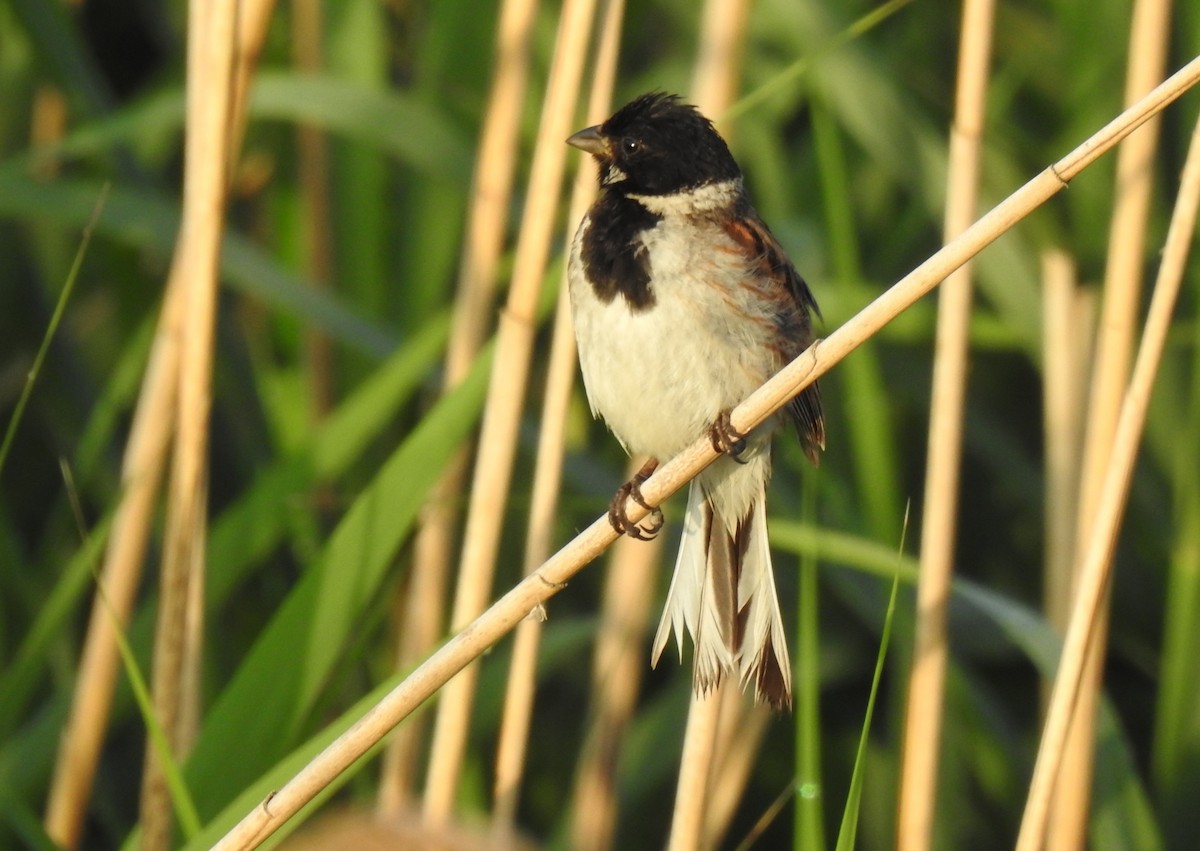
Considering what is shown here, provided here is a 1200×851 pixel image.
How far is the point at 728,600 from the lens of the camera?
89.7 inches

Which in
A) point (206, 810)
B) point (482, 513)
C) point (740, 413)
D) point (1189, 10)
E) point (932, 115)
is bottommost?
point (206, 810)

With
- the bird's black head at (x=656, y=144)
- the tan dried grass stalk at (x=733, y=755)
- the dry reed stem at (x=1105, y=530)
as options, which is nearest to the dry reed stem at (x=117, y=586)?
the bird's black head at (x=656, y=144)

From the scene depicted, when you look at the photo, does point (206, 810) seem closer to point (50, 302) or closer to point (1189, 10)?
point (50, 302)

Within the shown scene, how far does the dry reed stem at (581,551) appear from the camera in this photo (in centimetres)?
153

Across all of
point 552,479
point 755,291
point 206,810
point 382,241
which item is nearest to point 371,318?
point 382,241

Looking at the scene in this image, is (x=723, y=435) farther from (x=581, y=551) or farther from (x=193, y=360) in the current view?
(x=193, y=360)

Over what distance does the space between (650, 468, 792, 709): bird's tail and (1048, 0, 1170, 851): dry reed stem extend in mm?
456

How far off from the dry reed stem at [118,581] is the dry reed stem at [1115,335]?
1.35 metres

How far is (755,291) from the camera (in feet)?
7.68

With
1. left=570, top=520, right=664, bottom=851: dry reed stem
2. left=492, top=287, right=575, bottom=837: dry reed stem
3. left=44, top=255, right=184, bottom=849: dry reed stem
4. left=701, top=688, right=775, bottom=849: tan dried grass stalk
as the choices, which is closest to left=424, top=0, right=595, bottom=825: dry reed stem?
Result: left=492, top=287, right=575, bottom=837: dry reed stem

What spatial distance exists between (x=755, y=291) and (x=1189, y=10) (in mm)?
943

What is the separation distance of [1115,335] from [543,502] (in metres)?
0.89

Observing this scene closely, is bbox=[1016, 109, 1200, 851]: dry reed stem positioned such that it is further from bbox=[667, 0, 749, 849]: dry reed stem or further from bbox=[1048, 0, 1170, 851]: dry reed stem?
bbox=[667, 0, 749, 849]: dry reed stem

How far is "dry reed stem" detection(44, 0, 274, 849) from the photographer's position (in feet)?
8.26
